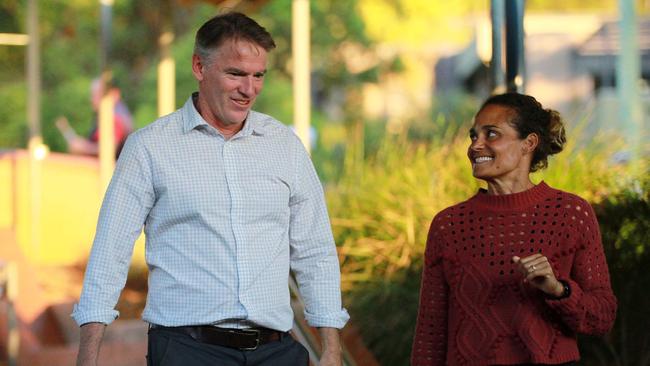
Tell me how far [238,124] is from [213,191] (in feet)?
0.90

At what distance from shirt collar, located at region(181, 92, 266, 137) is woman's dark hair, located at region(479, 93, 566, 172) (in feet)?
2.53

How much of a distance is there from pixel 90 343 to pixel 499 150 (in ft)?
4.76

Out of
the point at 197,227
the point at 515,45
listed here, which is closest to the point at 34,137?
the point at 515,45

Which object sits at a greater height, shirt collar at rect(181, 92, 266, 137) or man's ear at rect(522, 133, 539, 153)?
shirt collar at rect(181, 92, 266, 137)

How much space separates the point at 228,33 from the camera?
4.20 meters

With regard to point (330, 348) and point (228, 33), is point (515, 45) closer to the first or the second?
point (228, 33)

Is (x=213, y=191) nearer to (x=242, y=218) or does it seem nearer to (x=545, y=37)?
(x=242, y=218)

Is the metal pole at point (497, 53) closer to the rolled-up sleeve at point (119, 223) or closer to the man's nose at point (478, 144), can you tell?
the man's nose at point (478, 144)

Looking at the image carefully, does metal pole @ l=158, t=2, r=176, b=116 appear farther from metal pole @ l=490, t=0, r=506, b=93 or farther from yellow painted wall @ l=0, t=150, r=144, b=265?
metal pole @ l=490, t=0, r=506, b=93

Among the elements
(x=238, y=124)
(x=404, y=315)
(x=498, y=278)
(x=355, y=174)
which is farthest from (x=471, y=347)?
(x=355, y=174)

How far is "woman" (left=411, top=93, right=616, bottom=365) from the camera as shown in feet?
13.5

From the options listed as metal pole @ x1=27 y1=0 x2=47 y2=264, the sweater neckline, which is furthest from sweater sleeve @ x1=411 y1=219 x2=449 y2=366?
metal pole @ x1=27 y1=0 x2=47 y2=264

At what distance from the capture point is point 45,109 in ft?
97.7

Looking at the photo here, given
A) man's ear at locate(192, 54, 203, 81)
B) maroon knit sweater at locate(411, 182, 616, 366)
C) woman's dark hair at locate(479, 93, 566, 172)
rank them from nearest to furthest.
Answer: maroon knit sweater at locate(411, 182, 616, 366)
man's ear at locate(192, 54, 203, 81)
woman's dark hair at locate(479, 93, 566, 172)
